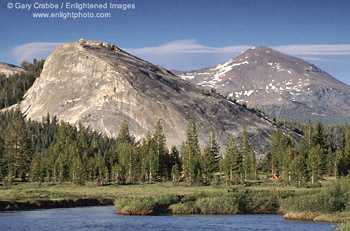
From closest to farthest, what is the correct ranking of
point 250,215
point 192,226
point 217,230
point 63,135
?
point 217,230 → point 192,226 → point 250,215 → point 63,135

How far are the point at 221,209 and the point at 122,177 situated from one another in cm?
6837

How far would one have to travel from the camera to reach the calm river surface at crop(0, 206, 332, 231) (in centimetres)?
5622

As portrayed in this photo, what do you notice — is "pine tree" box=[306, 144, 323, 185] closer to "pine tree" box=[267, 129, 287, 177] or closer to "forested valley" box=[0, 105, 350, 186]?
"forested valley" box=[0, 105, 350, 186]

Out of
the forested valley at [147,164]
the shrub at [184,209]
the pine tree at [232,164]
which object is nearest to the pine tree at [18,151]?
the forested valley at [147,164]

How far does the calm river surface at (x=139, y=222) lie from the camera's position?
5622 centimetres

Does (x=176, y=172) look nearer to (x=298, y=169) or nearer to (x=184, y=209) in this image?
(x=298, y=169)

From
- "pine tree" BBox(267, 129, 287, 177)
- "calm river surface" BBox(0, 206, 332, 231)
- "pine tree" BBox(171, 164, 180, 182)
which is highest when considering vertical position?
"pine tree" BBox(267, 129, 287, 177)

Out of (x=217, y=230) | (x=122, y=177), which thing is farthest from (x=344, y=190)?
(x=122, y=177)

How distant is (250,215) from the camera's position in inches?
2734

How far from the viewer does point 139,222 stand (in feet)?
200

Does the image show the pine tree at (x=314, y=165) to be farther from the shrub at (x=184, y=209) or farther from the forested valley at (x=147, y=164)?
the shrub at (x=184, y=209)

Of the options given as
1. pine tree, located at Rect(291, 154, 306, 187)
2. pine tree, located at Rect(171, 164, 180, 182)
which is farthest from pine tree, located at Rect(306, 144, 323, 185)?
pine tree, located at Rect(171, 164, 180, 182)

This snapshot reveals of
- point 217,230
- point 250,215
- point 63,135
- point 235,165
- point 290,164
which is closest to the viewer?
point 217,230

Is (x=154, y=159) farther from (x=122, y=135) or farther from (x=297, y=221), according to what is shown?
(x=297, y=221)
